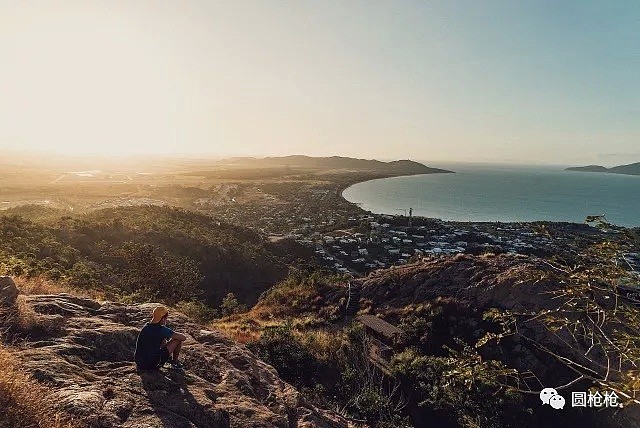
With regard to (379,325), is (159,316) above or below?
above

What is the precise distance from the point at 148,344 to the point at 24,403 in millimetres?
2557

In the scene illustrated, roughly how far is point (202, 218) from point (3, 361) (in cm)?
5647

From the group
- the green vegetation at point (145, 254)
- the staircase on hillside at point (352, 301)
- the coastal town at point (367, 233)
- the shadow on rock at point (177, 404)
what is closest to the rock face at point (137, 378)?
the shadow on rock at point (177, 404)

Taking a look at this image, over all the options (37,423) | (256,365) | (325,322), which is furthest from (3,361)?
(325,322)

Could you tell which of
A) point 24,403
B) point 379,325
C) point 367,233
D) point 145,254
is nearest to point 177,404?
point 24,403

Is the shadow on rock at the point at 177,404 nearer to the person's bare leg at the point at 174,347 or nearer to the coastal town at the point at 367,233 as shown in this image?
the person's bare leg at the point at 174,347

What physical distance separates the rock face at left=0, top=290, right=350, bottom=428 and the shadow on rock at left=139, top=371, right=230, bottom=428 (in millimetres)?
18

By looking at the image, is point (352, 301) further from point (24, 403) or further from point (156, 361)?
point (24, 403)

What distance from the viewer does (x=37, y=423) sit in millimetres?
4852

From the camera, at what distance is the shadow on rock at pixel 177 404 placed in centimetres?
653

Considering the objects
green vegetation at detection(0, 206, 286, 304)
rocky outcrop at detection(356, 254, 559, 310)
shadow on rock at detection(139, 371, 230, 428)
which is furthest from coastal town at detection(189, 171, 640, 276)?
shadow on rock at detection(139, 371, 230, 428)

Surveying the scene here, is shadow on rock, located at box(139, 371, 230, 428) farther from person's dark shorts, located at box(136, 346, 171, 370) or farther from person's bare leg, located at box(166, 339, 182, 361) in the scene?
person's bare leg, located at box(166, 339, 182, 361)

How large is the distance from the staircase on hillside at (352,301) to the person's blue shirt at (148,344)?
1949 centimetres

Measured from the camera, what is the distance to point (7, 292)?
8359 millimetres
